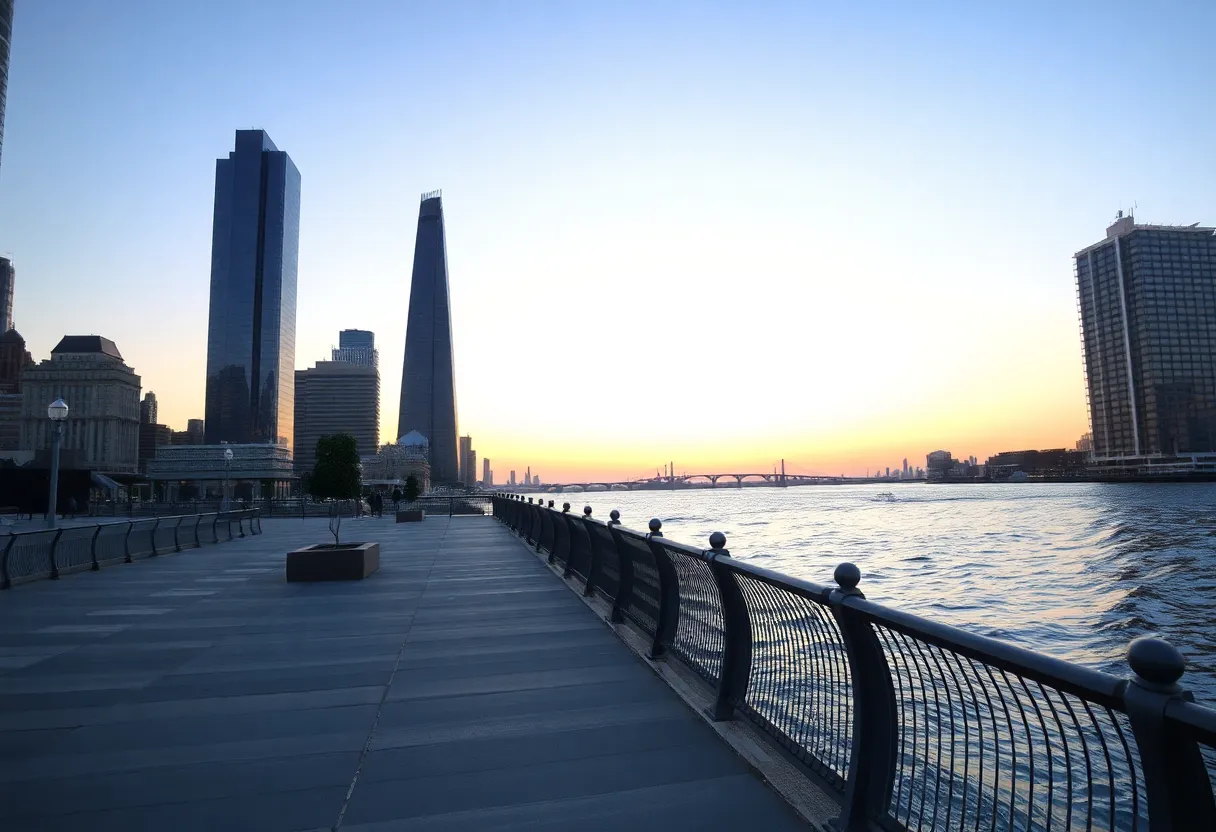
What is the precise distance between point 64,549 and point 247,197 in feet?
597

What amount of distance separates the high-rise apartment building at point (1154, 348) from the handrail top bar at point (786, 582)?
177 meters

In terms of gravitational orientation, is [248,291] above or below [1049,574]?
above

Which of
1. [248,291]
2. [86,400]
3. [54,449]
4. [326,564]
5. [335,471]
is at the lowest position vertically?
[326,564]

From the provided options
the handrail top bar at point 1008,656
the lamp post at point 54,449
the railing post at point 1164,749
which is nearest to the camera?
the railing post at point 1164,749

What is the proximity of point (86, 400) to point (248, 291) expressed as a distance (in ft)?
131

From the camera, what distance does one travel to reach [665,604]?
613 cm

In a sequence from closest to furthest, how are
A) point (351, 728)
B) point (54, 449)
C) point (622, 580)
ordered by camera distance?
point (351, 728)
point (622, 580)
point (54, 449)

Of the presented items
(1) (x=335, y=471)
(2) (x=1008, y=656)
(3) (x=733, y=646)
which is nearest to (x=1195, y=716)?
(2) (x=1008, y=656)

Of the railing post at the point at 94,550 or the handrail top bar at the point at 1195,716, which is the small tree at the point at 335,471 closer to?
the railing post at the point at 94,550

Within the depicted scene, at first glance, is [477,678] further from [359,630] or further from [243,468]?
[243,468]

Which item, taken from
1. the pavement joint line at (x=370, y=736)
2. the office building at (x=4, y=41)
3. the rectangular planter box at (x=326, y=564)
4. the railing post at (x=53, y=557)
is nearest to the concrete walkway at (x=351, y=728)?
the pavement joint line at (x=370, y=736)

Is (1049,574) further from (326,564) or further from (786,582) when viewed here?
(786,582)

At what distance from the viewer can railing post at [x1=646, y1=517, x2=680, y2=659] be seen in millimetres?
6031

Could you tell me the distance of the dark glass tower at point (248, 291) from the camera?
166 m
